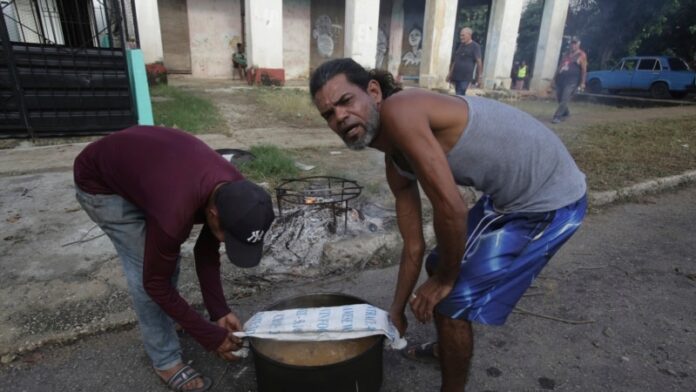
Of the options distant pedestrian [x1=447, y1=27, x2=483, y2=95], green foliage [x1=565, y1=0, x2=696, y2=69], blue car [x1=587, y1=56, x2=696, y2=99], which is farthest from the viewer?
green foliage [x1=565, y1=0, x2=696, y2=69]

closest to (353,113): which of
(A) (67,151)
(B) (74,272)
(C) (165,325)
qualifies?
(C) (165,325)

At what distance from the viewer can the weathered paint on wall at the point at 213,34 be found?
45.2 feet

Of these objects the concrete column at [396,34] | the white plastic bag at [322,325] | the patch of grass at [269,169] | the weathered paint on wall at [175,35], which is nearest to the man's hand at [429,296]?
the white plastic bag at [322,325]

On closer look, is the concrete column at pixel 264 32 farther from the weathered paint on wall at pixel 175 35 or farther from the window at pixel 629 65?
the window at pixel 629 65

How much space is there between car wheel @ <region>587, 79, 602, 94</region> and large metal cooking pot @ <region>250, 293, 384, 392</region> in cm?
2103

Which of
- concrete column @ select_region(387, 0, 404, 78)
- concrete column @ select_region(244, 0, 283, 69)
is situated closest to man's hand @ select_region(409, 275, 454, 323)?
concrete column @ select_region(244, 0, 283, 69)

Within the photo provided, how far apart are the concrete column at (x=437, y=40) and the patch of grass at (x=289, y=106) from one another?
4.73m

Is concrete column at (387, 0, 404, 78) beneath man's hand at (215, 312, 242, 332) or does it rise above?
above

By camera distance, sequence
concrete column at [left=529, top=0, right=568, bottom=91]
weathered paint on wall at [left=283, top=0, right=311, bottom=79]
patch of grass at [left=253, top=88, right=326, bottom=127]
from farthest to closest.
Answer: weathered paint on wall at [left=283, top=0, right=311, bottom=79] → concrete column at [left=529, top=0, right=568, bottom=91] → patch of grass at [left=253, top=88, right=326, bottom=127]

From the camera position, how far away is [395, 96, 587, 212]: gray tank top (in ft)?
5.58

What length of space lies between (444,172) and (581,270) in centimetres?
243

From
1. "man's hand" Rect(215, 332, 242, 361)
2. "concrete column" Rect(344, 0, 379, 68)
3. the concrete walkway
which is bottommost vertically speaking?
the concrete walkway

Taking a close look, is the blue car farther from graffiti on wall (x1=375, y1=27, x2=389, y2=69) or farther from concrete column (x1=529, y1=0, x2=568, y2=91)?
graffiti on wall (x1=375, y1=27, x2=389, y2=69)

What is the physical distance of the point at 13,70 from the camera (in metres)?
5.57
